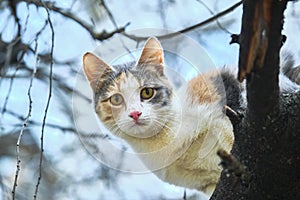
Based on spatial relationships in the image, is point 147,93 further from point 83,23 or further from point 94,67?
point 83,23

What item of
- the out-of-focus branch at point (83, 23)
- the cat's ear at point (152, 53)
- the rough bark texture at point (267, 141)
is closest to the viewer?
the rough bark texture at point (267, 141)

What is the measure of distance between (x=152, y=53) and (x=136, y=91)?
70 mm

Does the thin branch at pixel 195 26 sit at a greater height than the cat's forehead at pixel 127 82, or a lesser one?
greater

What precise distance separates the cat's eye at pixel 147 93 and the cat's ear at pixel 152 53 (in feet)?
0.16

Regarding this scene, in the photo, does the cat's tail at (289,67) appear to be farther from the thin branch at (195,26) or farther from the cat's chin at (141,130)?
the cat's chin at (141,130)

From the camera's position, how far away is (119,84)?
0.80 metres

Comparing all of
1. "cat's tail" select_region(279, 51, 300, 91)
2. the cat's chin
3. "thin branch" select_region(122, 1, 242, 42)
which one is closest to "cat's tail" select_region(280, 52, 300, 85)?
"cat's tail" select_region(279, 51, 300, 91)

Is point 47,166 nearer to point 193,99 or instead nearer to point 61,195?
point 61,195

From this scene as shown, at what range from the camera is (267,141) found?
48 cm

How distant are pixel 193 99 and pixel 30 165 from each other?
42 centimetres

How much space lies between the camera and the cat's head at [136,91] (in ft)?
2.55

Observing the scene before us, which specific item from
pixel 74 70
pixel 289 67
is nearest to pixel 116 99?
pixel 74 70

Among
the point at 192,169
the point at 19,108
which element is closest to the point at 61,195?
the point at 19,108

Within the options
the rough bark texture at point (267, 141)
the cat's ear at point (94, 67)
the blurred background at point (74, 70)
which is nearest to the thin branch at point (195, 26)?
the blurred background at point (74, 70)
